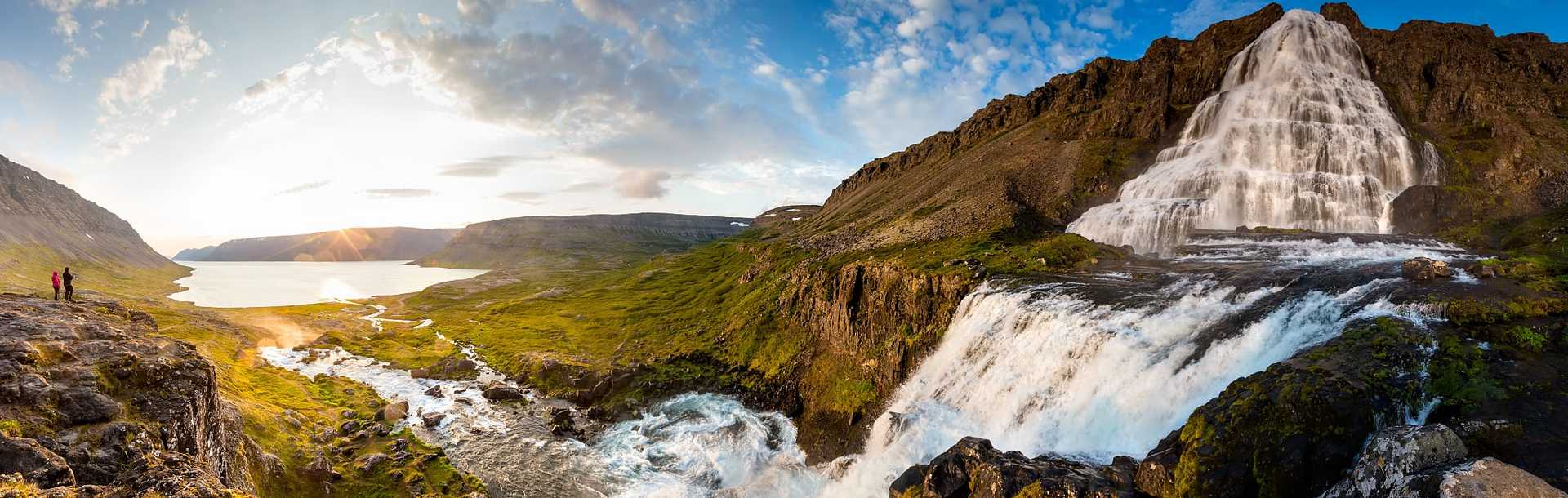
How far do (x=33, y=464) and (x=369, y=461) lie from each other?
24579 mm

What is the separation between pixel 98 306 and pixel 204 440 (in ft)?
64.9

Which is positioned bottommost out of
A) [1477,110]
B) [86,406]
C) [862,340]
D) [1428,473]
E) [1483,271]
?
[862,340]

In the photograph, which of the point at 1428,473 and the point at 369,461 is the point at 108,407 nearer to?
the point at 369,461

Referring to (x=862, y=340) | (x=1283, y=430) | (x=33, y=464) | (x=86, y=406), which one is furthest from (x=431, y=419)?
(x=1283, y=430)

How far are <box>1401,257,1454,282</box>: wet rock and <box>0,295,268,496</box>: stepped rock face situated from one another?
49182mm

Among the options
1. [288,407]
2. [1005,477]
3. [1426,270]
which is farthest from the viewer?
[288,407]

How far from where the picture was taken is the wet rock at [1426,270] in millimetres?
28844

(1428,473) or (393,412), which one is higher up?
(1428,473)

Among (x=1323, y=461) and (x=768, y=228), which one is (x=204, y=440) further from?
(x=768, y=228)

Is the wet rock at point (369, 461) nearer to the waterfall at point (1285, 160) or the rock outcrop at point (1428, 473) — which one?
the rock outcrop at point (1428, 473)

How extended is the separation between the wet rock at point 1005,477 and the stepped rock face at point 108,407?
71.2 ft

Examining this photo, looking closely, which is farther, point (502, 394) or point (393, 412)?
point (502, 394)

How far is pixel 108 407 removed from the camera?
19.4 metres

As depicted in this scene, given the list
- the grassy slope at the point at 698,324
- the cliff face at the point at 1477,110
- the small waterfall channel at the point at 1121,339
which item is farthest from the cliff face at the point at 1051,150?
the cliff face at the point at 1477,110
